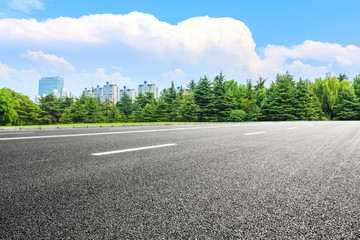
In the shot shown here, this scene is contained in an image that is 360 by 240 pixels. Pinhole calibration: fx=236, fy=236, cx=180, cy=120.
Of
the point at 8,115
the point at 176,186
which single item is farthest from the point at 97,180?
the point at 8,115

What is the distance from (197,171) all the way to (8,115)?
164 feet

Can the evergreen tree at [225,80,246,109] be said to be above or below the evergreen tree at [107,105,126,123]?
above

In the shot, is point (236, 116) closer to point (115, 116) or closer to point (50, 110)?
point (115, 116)

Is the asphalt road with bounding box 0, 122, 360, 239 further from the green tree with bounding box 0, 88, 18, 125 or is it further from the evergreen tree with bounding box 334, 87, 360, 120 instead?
the evergreen tree with bounding box 334, 87, 360, 120

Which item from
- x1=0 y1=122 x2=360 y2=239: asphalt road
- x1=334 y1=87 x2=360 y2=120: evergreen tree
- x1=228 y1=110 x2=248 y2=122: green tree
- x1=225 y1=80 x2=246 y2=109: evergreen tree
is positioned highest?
x1=225 y1=80 x2=246 y2=109: evergreen tree

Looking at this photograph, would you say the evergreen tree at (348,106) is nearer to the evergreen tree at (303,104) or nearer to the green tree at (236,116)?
the evergreen tree at (303,104)

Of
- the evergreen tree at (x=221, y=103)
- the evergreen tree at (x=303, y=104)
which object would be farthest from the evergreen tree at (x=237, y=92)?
the evergreen tree at (x=303, y=104)

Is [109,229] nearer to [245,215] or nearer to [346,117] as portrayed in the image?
[245,215]

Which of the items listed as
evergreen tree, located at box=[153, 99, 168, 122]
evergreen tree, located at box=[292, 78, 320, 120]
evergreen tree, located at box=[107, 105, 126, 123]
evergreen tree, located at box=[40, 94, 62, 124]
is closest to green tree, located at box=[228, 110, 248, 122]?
evergreen tree, located at box=[292, 78, 320, 120]

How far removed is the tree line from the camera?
4591cm

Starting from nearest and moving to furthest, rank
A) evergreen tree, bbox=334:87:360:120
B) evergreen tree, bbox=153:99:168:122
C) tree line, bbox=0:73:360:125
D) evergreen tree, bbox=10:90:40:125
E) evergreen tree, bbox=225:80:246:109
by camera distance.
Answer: tree line, bbox=0:73:360:125 < evergreen tree, bbox=334:87:360:120 < evergreen tree, bbox=225:80:246:109 < evergreen tree, bbox=10:90:40:125 < evergreen tree, bbox=153:99:168:122

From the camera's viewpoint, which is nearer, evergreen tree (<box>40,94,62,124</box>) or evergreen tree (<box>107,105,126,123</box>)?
evergreen tree (<box>40,94,62,124</box>)

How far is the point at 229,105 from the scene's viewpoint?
45.8 m

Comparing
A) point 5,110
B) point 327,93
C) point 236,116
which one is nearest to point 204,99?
point 236,116
